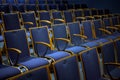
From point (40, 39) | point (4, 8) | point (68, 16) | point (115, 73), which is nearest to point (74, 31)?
point (40, 39)

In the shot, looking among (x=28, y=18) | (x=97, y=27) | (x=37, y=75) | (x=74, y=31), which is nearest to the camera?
(x=37, y=75)

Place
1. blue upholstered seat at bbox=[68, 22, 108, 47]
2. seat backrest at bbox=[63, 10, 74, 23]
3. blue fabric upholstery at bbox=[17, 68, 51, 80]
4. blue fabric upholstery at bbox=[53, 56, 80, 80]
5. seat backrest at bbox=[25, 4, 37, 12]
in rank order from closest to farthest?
blue fabric upholstery at bbox=[17, 68, 51, 80]
blue fabric upholstery at bbox=[53, 56, 80, 80]
blue upholstered seat at bbox=[68, 22, 108, 47]
seat backrest at bbox=[63, 10, 74, 23]
seat backrest at bbox=[25, 4, 37, 12]

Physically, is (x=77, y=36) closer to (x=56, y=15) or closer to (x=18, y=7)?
(x=56, y=15)

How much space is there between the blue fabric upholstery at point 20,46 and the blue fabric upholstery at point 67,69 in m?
0.45

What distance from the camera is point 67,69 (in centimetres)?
145

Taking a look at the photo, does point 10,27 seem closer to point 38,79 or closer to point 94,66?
point 94,66

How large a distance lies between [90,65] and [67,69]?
30 cm

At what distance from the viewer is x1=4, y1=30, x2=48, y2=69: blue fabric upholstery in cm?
193

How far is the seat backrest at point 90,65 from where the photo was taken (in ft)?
5.29

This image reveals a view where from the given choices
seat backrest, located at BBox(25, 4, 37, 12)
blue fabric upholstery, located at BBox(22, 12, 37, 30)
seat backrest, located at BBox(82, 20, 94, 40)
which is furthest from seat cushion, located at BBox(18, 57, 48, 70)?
seat backrest, located at BBox(25, 4, 37, 12)

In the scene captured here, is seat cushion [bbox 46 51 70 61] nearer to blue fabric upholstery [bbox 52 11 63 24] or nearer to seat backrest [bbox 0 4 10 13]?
blue fabric upholstery [bbox 52 11 63 24]

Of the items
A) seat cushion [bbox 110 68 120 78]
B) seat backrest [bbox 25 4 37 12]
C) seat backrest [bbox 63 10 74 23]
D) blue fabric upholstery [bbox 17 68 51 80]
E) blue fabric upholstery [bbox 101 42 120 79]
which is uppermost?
seat backrest [bbox 25 4 37 12]

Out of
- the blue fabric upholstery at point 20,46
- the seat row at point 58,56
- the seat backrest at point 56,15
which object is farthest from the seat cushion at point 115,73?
the seat backrest at point 56,15

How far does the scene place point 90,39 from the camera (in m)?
3.06
